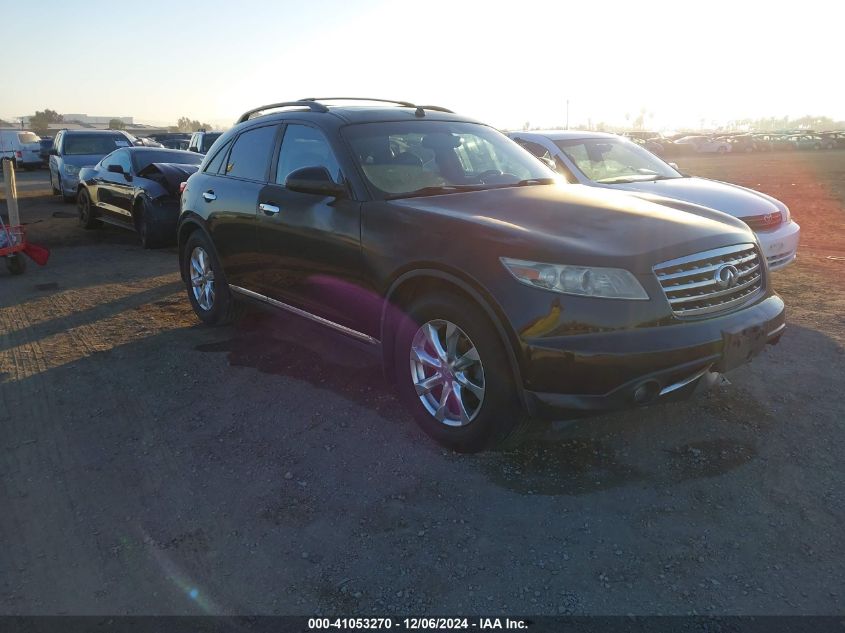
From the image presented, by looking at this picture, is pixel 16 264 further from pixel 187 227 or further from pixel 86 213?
pixel 86 213

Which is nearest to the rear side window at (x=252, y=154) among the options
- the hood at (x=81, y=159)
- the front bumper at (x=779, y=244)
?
Result: the front bumper at (x=779, y=244)

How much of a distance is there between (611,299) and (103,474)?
2712 millimetres

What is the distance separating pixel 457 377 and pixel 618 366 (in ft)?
2.82

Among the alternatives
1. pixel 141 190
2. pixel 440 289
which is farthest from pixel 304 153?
pixel 141 190

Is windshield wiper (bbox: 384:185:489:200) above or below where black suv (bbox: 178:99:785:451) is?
above

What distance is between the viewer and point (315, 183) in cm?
396

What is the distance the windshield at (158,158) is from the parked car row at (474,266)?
19.0 ft

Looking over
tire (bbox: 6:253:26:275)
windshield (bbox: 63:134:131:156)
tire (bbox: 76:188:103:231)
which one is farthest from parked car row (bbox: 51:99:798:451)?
windshield (bbox: 63:134:131:156)

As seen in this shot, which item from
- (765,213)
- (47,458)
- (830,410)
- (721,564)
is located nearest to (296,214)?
(47,458)

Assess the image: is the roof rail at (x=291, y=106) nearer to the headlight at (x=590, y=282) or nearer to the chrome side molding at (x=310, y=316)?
the chrome side molding at (x=310, y=316)

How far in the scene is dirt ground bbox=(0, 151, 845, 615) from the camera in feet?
8.29

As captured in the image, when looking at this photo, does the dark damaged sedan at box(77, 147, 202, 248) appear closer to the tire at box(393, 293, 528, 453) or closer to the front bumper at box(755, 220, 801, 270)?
the tire at box(393, 293, 528, 453)

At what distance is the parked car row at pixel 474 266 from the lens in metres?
2.99

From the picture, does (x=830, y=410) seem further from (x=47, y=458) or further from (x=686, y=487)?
(x=47, y=458)
